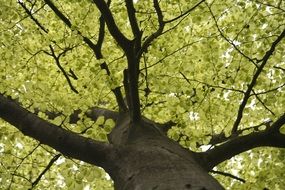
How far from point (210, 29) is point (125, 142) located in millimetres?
4556

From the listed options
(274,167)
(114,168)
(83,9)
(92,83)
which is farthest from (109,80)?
(274,167)

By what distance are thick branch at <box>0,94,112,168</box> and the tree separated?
10 millimetres

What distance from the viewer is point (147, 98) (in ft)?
18.0

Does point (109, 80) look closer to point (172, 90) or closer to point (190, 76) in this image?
point (172, 90)

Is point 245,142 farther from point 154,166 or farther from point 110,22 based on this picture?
point 110,22

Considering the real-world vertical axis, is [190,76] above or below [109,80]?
above

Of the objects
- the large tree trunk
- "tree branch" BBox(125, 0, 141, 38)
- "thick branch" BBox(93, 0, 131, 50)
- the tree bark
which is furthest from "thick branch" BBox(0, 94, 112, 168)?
"tree branch" BBox(125, 0, 141, 38)

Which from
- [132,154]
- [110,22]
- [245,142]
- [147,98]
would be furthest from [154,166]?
[147,98]

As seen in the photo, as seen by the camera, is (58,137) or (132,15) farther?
(58,137)

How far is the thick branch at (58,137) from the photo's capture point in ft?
11.8

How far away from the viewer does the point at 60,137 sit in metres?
3.65

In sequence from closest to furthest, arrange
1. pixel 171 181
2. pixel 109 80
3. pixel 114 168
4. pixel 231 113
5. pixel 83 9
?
pixel 171 181 < pixel 114 168 < pixel 109 80 < pixel 83 9 < pixel 231 113

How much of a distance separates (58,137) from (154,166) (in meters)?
1.05

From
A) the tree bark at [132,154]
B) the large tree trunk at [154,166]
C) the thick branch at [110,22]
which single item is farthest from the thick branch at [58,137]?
the thick branch at [110,22]
